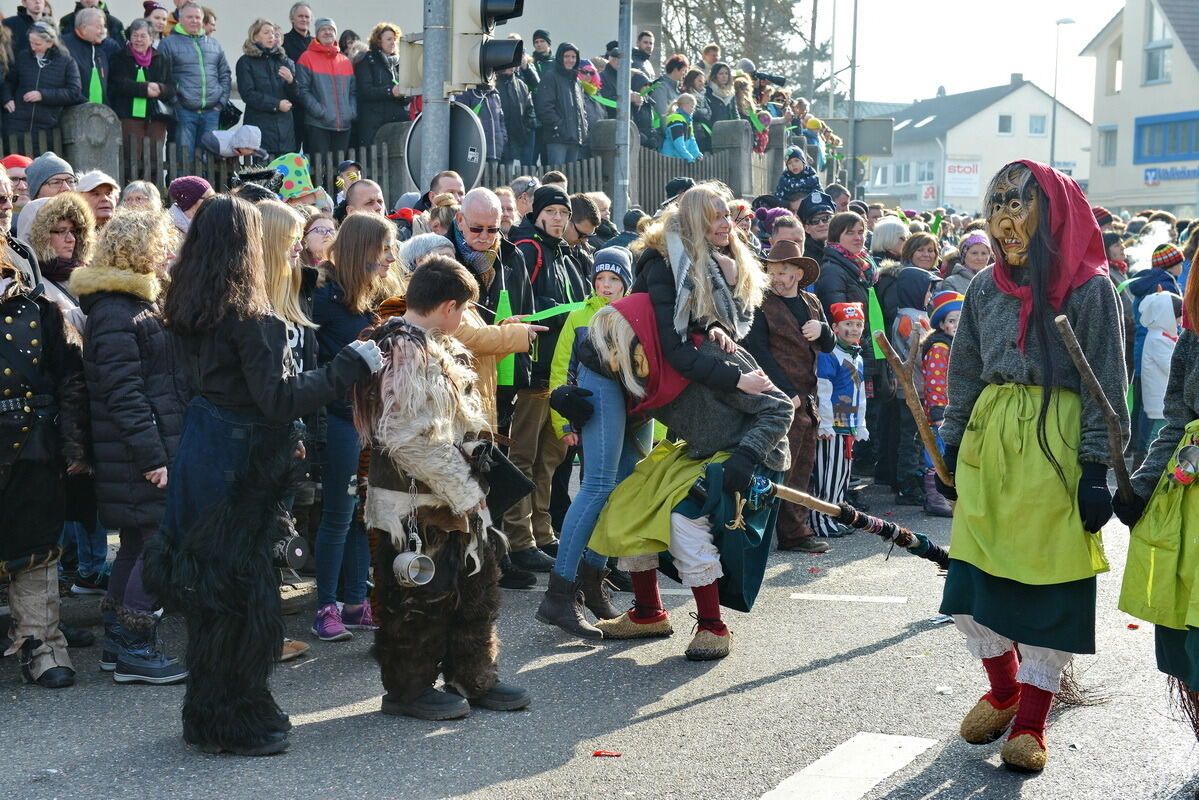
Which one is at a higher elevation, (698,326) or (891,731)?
(698,326)

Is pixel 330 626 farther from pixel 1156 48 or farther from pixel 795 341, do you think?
pixel 1156 48

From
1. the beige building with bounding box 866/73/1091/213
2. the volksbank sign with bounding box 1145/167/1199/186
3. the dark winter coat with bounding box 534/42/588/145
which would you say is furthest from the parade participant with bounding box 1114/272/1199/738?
the beige building with bounding box 866/73/1091/213

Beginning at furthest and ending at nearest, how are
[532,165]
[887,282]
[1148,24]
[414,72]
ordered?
[1148,24]
[532,165]
[887,282]
[414,72]

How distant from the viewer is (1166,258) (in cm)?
1109

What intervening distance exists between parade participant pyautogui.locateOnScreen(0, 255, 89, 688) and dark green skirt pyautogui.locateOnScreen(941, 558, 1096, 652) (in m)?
3.52

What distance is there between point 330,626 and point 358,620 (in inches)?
8.7

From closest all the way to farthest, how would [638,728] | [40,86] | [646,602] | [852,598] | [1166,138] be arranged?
[638,728], [646,602], [852,598], [40,86], [1166,138]

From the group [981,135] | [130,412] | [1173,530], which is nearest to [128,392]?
[130,412]

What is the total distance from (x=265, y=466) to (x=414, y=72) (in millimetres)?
5243

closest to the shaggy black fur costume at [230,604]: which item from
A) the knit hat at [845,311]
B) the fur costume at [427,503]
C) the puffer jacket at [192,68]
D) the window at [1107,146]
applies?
the fur costume at [427,503]

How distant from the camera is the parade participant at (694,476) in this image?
19.1ft

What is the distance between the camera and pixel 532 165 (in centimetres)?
1542

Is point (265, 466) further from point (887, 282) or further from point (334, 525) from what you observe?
point (887, 282)

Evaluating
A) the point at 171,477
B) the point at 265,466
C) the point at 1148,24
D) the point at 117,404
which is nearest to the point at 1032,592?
the point at 265,466
